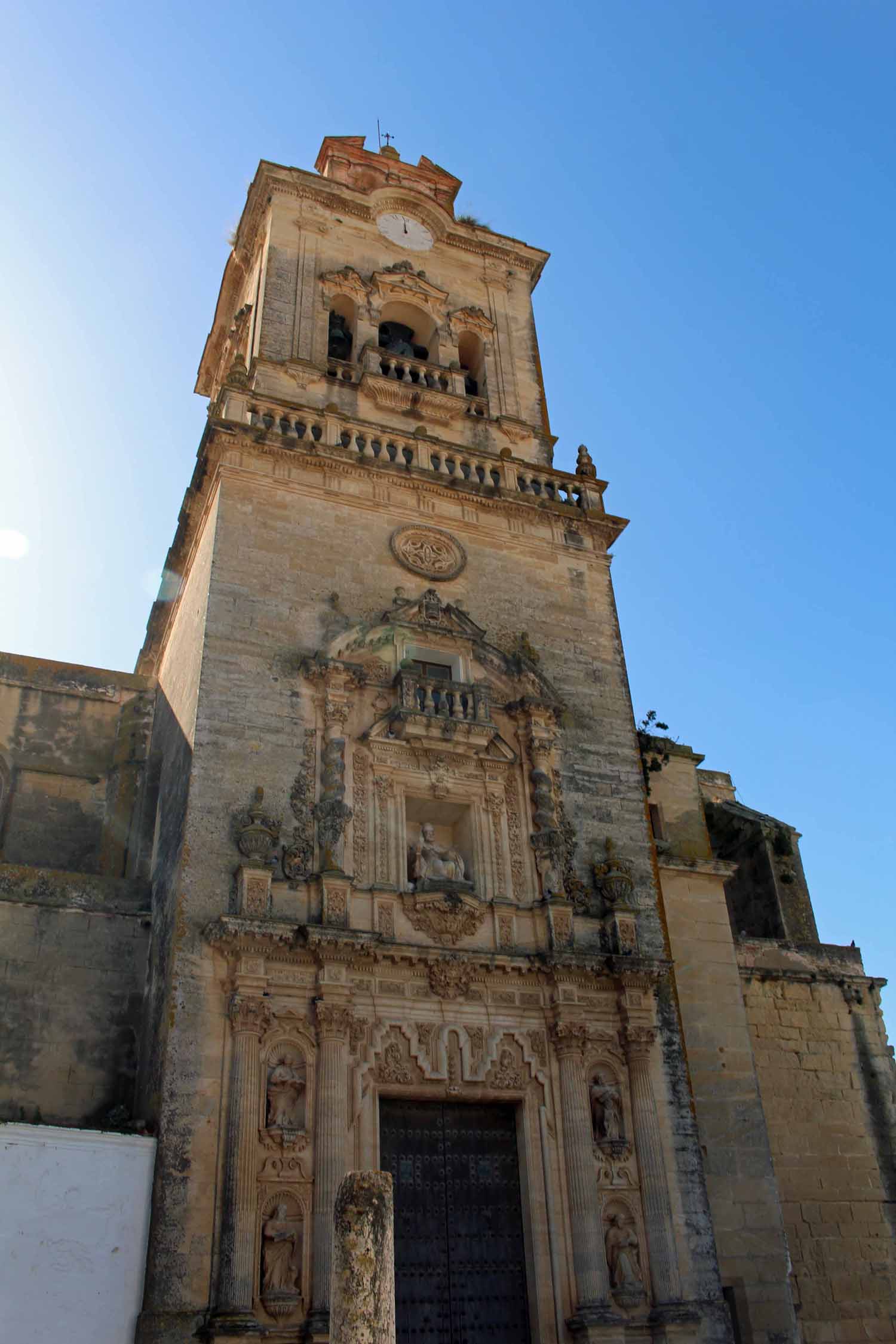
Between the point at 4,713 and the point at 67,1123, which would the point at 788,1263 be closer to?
the point at 67,1123

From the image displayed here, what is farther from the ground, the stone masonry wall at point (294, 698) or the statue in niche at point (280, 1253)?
the stone masonry wall at point (294, 698)

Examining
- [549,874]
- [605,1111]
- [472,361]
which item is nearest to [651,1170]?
[605,1111]

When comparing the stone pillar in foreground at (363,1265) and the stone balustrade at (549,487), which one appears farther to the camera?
the stone balustrade at (549,487)

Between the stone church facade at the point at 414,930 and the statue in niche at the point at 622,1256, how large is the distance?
29 mm

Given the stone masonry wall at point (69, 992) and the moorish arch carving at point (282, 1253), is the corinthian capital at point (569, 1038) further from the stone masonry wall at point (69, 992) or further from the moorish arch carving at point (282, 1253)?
the stone masonry wall at point (69, 992)

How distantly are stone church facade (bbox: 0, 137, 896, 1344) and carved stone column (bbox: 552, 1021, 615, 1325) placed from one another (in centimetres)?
3

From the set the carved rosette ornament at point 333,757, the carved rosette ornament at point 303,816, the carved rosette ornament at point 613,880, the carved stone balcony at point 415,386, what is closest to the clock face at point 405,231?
the carved stone balcony at point 415,386

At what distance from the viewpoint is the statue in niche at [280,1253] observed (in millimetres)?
10906

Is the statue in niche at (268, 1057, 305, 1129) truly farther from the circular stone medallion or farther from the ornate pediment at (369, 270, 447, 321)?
the ornate pediment at (369, 270, 447, 321)

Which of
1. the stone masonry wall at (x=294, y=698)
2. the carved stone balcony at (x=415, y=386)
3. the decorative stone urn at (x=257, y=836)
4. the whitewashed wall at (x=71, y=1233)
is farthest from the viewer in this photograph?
the carved stone balcony at (x=415, y=386)

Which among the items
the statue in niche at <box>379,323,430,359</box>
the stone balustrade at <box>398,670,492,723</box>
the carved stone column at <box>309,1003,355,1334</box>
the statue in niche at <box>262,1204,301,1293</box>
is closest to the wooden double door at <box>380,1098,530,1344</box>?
the carved stone column at <box>309,1003,355,1334</box>

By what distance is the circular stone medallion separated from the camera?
16.6 m

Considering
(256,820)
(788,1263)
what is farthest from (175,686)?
(788,1263)

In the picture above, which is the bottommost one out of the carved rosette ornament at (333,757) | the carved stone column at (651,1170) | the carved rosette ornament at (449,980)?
the carved stone column at (651,1170)
